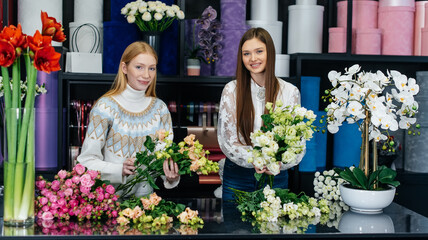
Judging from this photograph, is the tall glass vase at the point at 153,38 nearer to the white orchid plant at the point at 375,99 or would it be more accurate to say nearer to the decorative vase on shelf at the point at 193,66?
the decorative vase on shelf at the point at 193,66

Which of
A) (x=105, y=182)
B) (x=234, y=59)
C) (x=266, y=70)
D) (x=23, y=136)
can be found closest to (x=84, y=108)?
(x=234, y=59)

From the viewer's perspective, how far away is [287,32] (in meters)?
3.97

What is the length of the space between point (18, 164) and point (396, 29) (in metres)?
2.68

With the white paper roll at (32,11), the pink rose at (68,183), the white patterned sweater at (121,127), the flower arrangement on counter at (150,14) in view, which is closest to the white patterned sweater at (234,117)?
the white patterned sweater at (121,127)

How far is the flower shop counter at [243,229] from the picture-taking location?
1.74 m

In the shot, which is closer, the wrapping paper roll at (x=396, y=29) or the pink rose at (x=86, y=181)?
the pink rose at (x=86, y=181)

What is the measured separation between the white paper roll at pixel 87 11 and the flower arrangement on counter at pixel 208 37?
62 centimetres

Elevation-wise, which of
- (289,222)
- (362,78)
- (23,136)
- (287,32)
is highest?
(287,32)

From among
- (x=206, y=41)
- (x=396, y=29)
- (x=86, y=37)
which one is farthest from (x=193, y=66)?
(x=396, y=29)

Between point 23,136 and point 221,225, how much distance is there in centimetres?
70

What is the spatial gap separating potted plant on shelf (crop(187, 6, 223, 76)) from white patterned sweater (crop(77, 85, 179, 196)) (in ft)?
2.67

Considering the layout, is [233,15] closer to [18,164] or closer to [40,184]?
[40,184]

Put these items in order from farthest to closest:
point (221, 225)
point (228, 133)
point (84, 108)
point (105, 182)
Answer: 1. point (84, 108)
2. point (228, 133)
3. point (105, 182)
4. point (221, 225)

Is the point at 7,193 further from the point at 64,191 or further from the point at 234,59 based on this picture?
the point at 234,59
